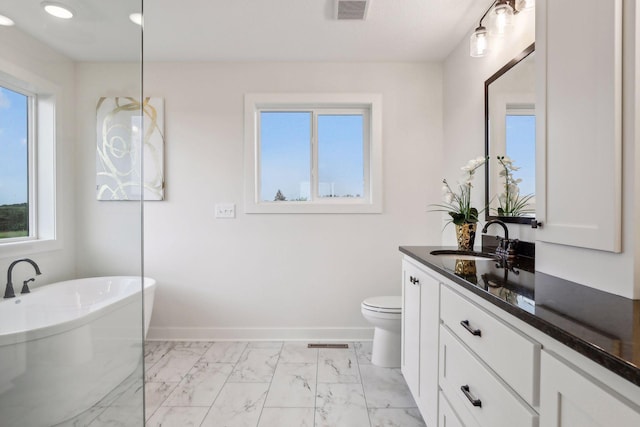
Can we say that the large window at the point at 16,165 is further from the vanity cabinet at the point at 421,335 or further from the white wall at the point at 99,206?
the vanity cabinet at the point at 421,335

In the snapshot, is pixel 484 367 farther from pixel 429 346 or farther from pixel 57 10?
pixel 57 10

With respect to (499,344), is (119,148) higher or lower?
higher

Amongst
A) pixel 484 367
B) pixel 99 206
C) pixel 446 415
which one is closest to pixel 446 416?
pixel 446 415

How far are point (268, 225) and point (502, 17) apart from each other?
2079 mm

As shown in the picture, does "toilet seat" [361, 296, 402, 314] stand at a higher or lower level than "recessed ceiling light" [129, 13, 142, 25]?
lower

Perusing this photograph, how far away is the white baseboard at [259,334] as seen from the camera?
106 inches

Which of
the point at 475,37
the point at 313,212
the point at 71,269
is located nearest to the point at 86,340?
the point at 71,269

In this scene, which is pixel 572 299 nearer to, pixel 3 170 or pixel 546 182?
pixel 546 182

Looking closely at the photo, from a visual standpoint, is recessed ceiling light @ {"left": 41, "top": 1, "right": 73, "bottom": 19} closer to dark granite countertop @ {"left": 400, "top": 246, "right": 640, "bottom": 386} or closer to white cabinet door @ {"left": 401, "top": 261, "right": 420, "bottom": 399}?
dark granite countertop @ {"left": 400, "top": 246, "right": 640, "bottom": 386}

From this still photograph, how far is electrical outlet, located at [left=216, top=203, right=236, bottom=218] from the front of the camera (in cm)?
268

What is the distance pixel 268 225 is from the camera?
2.70 metres

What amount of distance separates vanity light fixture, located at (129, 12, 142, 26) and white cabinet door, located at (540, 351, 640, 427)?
6.59 feet

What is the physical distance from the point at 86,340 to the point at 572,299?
5.78 ft

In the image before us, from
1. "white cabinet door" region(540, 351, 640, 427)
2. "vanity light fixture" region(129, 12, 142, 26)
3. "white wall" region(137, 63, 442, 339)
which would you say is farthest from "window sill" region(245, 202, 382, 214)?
"white cabinet door" region(540, 351, 640, 427)
